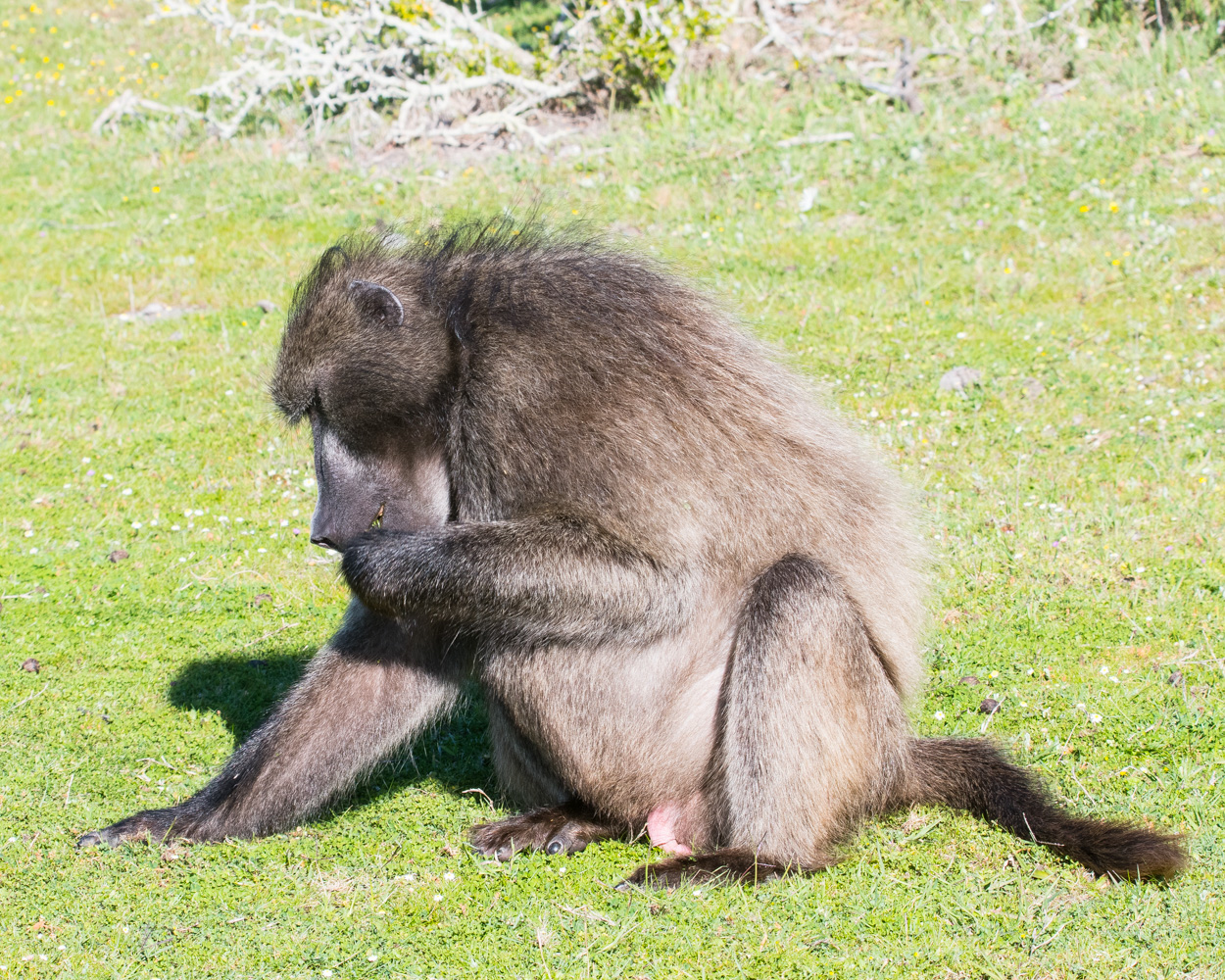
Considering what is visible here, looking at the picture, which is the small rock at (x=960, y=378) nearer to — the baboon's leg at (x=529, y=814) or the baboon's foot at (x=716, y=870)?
the baboon's leg at (x=529, y=814)

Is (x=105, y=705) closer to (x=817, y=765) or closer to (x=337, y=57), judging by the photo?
(x=817, y=765)

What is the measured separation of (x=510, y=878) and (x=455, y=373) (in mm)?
1555

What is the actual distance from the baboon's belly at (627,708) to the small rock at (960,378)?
12.6 feet

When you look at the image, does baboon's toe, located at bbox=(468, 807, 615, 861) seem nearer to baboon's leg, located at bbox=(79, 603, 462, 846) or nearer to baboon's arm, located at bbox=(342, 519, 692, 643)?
baboon's leg, located at bbox=(79, 603, 462, 846)

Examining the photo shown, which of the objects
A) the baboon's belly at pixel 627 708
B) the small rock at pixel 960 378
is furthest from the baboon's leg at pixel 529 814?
the small rock at pixel 960 378

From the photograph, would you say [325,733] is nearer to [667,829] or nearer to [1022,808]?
[667,829]

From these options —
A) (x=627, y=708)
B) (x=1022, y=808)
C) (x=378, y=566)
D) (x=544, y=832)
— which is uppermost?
(x=378, y=566)

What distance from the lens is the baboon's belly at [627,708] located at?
3.95 metres

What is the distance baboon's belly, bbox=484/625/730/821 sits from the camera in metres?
3.95

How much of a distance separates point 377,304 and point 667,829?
Result: 6.21 ft

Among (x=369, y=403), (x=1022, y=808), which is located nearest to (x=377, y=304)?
(x=369, y=403)

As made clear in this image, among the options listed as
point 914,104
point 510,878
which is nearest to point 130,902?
point 510,878

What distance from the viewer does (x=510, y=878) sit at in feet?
13.0

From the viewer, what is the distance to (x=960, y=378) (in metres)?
7.32
